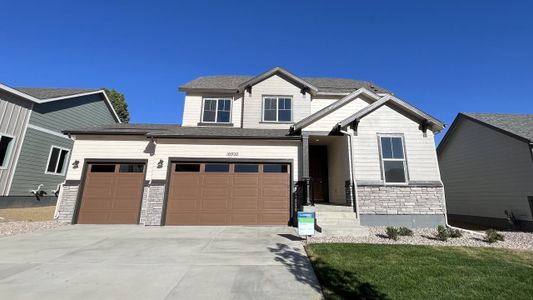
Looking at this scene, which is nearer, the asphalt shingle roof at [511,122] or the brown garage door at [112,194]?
the asphalt shingle roof at [511,122]

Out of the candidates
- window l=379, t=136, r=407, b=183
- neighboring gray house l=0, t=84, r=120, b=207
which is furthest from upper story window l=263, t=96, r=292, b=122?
neighboring gray house l=0, t=84, r=120, b=207

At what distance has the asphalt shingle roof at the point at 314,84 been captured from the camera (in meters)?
14.6

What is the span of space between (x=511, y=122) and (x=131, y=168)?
1879 centimetres

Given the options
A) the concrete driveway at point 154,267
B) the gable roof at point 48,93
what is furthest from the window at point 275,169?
the gable roof at point 48,93

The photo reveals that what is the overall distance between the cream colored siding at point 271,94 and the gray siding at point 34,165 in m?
12.1

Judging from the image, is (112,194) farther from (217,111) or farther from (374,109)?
(374,109)

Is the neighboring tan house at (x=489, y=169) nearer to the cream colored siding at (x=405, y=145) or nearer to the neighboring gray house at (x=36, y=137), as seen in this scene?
the cream colored siding at (x=405, y=145)

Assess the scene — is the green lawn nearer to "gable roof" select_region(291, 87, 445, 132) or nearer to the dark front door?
"gable roof" select_region(291, 87, 445, 132)

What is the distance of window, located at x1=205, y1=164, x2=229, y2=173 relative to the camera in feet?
36.3


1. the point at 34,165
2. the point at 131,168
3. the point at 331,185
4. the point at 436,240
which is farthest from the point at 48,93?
the point at 436,240

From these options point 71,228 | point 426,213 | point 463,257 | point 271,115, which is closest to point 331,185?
point 426,213

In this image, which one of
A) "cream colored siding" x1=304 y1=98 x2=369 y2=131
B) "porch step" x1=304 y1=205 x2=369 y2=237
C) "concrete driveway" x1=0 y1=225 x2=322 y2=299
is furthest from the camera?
"cream colored siding" x1=304 y1=98 x2=369 y2=131

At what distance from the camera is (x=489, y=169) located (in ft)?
37.8

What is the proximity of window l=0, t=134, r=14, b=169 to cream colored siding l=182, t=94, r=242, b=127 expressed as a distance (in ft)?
29.5
